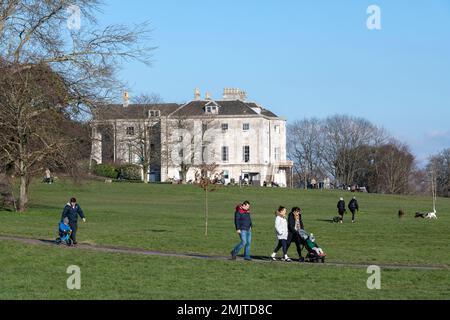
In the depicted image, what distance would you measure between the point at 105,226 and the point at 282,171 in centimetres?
9011

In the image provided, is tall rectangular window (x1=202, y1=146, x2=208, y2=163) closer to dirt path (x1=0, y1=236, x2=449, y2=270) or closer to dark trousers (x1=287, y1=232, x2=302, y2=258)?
dirt path (x1=0, y1=236, x2=449, y2=270)

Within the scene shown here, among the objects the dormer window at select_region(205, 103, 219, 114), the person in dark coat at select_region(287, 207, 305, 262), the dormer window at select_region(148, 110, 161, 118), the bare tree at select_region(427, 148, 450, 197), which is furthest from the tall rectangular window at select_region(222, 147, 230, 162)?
the person in dark coat at select_region(287, 207, 305, 262)

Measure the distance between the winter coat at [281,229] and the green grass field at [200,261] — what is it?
174cm

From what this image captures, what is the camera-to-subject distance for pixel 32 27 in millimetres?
51969

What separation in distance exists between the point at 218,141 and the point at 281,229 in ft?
328

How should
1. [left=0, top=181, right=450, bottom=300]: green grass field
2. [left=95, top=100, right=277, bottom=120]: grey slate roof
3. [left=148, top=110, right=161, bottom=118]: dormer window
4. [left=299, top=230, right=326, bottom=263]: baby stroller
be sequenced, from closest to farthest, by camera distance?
[left=0, top=181, right=450, bottom=300]: green grass field < [left=299, top=230, right=326, bottom=263]: baby stroller < [left=148, top=110, right=161, bottom=118]: dormer window < [left=95, top=100, right=277, bottom=120]: grey slate roof

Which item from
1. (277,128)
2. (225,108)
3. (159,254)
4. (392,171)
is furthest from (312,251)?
(392,171)

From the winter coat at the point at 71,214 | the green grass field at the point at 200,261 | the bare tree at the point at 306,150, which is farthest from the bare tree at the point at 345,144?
the winter coat at the point at 71,214

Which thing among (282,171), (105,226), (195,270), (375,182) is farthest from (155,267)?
(375,182)

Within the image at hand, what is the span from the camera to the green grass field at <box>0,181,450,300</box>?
21562 mm

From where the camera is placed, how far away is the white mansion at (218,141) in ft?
393

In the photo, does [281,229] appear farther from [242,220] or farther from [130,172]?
[130,172]

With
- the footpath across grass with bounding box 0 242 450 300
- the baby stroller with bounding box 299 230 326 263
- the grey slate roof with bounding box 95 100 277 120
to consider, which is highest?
the grey slate roof with bounding box 95 100 277 120

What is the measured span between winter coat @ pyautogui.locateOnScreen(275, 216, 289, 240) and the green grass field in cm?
174
